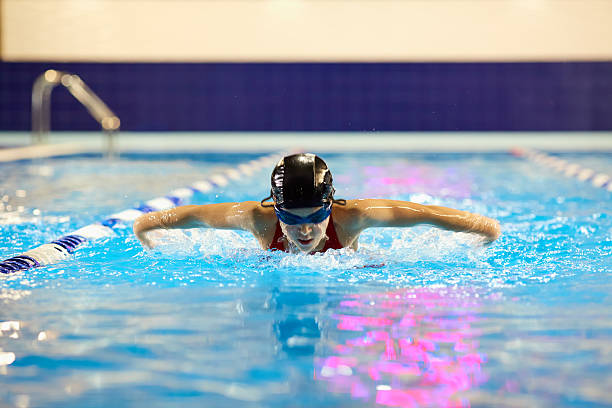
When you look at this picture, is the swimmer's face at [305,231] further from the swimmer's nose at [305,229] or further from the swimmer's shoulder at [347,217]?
the swimmer's shoulder at [347,217]

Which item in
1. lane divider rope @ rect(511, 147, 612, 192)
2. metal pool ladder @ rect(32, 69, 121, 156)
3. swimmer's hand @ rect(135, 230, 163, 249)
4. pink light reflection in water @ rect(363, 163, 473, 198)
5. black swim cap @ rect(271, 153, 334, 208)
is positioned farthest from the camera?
metal pool ladder @ rect(32, 69, 121, 156)

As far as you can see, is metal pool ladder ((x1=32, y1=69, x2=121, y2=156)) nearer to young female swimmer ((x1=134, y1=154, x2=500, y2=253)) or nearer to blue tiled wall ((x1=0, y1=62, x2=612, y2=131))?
blue tiled wall ((x1=0, y1=62, x2=612, y2=131))

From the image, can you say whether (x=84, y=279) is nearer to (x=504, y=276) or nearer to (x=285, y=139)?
(x=504, y=276)

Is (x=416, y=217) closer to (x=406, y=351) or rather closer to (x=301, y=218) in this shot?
(x=301, y=218)

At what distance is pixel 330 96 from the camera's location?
15180 mm

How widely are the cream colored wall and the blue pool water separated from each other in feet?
35.4

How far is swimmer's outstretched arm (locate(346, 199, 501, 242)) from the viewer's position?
125 inches

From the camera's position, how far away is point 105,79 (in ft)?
49.2

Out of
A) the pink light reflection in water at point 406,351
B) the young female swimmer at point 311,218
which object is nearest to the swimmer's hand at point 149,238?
the young female swimmer at point 311,218

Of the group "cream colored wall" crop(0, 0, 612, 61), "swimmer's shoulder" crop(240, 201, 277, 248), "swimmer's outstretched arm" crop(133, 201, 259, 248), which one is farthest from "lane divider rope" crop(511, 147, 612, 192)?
"swimmer's outstretched arm" crop(133, 201, 259, 248)

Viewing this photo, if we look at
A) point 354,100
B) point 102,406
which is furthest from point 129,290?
point 354,100

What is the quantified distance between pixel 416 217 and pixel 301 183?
0.57m

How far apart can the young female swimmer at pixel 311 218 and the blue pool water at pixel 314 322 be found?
14 cm

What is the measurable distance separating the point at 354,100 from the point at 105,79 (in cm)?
492
